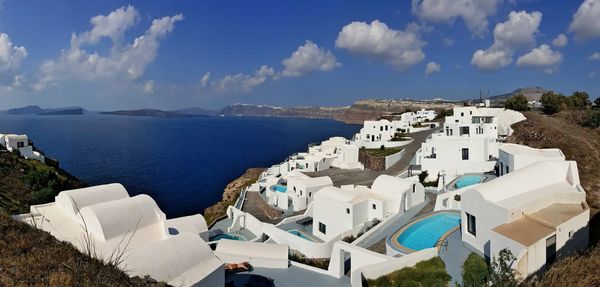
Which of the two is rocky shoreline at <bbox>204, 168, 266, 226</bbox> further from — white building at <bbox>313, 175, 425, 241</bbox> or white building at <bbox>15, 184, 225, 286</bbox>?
white building at <bbox>15, 184, 225, 286</bbox>

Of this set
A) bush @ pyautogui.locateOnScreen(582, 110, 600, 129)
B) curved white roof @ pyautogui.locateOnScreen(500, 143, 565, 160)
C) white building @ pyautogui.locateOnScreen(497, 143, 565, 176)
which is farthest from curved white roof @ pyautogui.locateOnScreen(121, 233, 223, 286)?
bush @ pyautogui.locateOnScreen(582, 110, 600, 129)

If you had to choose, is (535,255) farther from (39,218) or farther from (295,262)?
(39,218)

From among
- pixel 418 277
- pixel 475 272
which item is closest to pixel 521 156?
pixel 475 272

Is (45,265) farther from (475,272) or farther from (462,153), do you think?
(462,153)

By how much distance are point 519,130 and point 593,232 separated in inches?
839

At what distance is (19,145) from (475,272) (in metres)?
49.7

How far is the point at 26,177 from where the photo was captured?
33.0m

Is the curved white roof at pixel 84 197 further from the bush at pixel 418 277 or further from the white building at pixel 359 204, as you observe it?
the bush at pixel 418 277

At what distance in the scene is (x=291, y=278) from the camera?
44.8 ft

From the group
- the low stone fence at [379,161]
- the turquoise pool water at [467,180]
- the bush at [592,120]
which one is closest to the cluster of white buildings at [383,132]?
the low stone fence at [379,161]

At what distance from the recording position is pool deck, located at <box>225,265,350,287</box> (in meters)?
13.2

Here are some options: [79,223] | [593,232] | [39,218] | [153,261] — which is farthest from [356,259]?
[39,218]

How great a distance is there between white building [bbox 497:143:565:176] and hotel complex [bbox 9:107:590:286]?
5 centimetres

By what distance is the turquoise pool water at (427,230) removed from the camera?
46.2 ft
